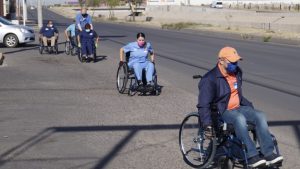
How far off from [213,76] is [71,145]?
248 cm

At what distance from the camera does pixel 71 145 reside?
827cm

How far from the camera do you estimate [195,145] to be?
23.8ft

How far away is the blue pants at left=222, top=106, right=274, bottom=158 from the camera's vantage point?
20.7 feet

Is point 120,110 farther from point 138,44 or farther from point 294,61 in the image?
point 294,61

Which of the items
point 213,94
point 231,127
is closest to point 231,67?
point 213,94

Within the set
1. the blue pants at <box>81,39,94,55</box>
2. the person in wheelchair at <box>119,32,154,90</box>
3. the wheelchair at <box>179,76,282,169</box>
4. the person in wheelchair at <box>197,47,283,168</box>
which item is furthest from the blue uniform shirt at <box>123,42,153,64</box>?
the blue pants at <box>81,39,94,55</box>

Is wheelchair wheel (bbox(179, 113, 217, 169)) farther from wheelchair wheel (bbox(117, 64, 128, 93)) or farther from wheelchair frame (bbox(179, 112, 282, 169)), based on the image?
wheelchair wheel (bbox(117, 64, 128, 93))

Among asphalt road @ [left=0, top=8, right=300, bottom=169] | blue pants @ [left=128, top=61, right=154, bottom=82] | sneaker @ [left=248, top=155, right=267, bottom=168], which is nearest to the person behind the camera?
sneaker @ [left=248, top=155, right=267, bottom=168]

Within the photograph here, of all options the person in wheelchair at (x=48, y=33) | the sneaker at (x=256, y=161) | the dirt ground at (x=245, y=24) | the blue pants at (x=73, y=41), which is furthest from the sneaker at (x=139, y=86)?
the dirt ground at (x=245, y=24)

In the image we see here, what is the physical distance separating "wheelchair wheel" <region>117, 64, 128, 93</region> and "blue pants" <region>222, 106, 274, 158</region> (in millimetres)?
6683

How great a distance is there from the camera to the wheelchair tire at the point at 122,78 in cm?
1328

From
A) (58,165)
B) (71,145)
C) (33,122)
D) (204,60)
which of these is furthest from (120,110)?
(204,60)

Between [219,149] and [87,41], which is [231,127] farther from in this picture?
[87,41]

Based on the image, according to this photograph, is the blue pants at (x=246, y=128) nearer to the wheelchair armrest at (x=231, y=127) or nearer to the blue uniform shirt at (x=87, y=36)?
the wheelchair armrest at (x=231, y=127)
